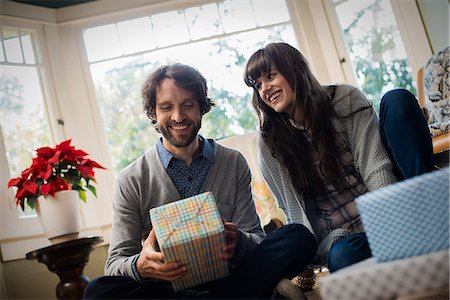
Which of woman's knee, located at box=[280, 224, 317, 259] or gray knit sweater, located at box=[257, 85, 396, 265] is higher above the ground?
gray knit sweater, located at box=[257, 85, 396, 265]

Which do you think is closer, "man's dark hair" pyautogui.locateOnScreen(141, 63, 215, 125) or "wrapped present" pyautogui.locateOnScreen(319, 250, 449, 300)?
"wrapped present" pyautogui.locateOnScreen(319, 250, 449, 300)

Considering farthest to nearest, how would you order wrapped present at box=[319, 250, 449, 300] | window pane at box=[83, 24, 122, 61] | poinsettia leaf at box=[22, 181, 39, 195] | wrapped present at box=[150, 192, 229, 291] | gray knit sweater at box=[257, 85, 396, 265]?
window pane at box=[83, 24, 122, 61], poinsettia leaf at box=[22, 181, 39, 195], gray knit sweater at box=[257, 85, 396, 265], wrapped present at box=[150, 192, 229, 291], wrapped present at box=[319, 250, 449, 300]

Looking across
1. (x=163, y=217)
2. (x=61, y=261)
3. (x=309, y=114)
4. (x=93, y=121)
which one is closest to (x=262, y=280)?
(x=163, y=217)

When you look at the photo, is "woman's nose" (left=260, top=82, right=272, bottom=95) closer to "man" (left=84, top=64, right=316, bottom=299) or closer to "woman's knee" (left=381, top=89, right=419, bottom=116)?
"man" (left=84, top=64, right=316, bottom=299)

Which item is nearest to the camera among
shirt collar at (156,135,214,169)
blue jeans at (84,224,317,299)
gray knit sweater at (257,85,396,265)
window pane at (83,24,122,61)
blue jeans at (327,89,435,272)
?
blue jeans at (84,224,317,299)

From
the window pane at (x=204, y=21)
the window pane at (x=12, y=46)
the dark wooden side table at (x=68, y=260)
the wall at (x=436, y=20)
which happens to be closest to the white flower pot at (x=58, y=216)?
the dark wooden side table at (x=68, y=260)

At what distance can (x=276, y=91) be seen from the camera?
172 centimetres

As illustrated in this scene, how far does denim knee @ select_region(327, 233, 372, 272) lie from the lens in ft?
4.51

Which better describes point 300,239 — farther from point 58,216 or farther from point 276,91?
point 58,216

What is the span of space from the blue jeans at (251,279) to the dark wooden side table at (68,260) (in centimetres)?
79

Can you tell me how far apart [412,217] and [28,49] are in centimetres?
268

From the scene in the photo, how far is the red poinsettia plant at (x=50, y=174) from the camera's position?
2.30 metres

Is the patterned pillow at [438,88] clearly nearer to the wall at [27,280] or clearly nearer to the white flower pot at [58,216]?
the white flower pot at [58,216]

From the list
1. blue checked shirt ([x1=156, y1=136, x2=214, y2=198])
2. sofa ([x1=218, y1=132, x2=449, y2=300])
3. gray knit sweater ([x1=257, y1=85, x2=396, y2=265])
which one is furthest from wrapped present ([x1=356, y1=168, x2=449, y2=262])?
blue checked shirt ([x1=156, y1=136, x2=214, y2=198])
